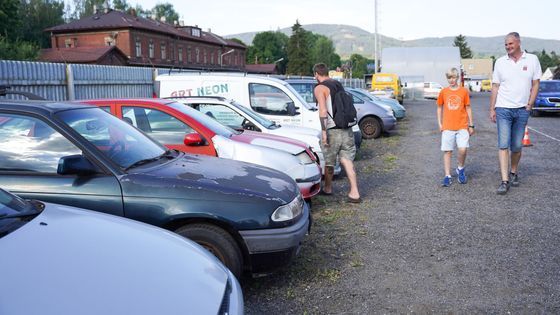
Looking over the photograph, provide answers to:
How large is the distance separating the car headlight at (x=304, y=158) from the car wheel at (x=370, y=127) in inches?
351

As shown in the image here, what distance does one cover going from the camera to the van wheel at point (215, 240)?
4039mm

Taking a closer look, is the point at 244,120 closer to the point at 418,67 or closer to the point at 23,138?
the point at 23,138

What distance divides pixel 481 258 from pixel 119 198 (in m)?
3.27

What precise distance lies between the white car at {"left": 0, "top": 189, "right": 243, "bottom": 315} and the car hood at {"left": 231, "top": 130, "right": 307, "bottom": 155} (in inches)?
Answer: 139

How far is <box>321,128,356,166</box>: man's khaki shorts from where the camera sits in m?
7.30

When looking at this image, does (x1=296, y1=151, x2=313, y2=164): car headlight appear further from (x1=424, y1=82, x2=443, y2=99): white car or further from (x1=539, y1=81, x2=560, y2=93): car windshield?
(x1=424, y1=82, x2=443, y2=99): white car

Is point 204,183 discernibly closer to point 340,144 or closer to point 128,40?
point 340,144

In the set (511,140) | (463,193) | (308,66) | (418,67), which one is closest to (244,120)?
(463,193)

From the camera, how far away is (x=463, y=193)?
7723mm

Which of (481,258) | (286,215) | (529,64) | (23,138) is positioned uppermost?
(529,64)

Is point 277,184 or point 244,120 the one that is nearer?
point 277,184

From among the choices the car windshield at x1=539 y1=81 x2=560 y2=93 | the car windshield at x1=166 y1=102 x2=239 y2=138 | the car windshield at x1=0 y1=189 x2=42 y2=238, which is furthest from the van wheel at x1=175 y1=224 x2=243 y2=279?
the car windshield at x1=539 y1=81 x2=560 y2=93

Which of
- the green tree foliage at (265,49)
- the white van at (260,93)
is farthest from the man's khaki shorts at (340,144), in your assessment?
the green tree foliage at (265,49)

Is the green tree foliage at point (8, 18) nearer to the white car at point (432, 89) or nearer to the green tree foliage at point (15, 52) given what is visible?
the green tree foliage at point (15, 52)
